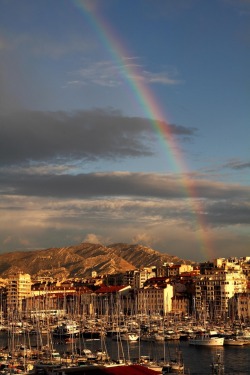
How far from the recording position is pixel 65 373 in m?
47.6

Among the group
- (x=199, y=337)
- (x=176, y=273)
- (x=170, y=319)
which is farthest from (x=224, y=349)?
(x=176, y=273)

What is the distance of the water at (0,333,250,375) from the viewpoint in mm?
57250

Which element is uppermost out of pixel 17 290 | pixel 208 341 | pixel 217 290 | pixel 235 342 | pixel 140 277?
pixel 140 277

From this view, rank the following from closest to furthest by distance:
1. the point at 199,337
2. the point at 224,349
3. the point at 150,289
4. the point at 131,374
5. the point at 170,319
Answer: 1. the point at 131,374
2. the point at 224,349
3. the point at 199,337
4. the point at 170,319
5. the point at 150,289

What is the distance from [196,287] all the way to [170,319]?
14711 millimetres

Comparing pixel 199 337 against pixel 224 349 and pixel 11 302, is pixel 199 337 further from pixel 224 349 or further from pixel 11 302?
pixel 11 302

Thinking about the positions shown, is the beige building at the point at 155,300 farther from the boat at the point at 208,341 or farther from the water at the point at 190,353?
the boat at the point at 208,341

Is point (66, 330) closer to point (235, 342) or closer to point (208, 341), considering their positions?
point (208, 341)

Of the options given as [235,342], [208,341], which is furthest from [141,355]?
[235,342]

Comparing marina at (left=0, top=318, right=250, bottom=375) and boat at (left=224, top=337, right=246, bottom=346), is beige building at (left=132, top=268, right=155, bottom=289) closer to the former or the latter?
marina at (left=0, top=318, right=250, bottom=375)

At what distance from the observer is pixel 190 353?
6875 centimetres

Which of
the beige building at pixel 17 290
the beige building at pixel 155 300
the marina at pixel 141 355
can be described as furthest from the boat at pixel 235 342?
the beige building at pixel 17 290

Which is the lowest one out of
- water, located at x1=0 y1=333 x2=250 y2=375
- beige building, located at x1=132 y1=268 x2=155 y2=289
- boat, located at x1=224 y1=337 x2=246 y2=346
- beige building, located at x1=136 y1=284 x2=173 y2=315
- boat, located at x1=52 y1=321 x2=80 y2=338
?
water, located at x1=0 y1=333 x2=250 y2=375


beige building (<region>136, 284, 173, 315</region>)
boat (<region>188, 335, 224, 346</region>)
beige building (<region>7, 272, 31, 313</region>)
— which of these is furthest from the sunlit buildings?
beige building (<region>7, 272, 31, 313</region>)
